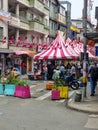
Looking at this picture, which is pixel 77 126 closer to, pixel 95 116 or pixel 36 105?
pixel 95 116

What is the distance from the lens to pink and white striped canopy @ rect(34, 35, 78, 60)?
1212 inches

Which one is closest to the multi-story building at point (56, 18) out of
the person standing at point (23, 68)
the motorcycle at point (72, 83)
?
the person standing at point (23, 68)

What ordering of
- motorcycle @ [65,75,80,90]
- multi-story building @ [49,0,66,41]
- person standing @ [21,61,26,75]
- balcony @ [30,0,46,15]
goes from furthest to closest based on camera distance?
multi-story building @ [49,0,66,41], balcony @ [30,0,46,15], person standing @ [21,61,26,75], motorcycle @ [65,75,80,90]

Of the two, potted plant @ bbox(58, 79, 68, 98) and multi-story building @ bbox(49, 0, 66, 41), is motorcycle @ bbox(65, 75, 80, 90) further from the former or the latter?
multi-story building @ bbox(49, 0, 66, 41)

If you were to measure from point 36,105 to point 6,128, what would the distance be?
5954 millimetres

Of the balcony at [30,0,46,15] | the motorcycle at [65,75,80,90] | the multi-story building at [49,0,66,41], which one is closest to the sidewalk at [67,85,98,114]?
the motorcycle at [65,75,80,90]

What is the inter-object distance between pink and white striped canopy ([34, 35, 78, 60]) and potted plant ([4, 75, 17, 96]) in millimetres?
10492

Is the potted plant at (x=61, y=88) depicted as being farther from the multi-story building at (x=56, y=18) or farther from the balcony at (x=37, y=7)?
the multi-story building at (x=56, y=18)

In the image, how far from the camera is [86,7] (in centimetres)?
1894

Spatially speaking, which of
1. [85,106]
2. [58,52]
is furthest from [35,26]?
[85,106]

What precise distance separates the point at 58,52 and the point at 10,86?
11817 millimetres

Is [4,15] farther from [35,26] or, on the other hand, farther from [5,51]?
[35,26]

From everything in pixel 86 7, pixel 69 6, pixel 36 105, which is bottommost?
pixel 36 105

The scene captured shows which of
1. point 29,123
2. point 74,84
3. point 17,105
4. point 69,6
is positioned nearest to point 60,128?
point 29,123
